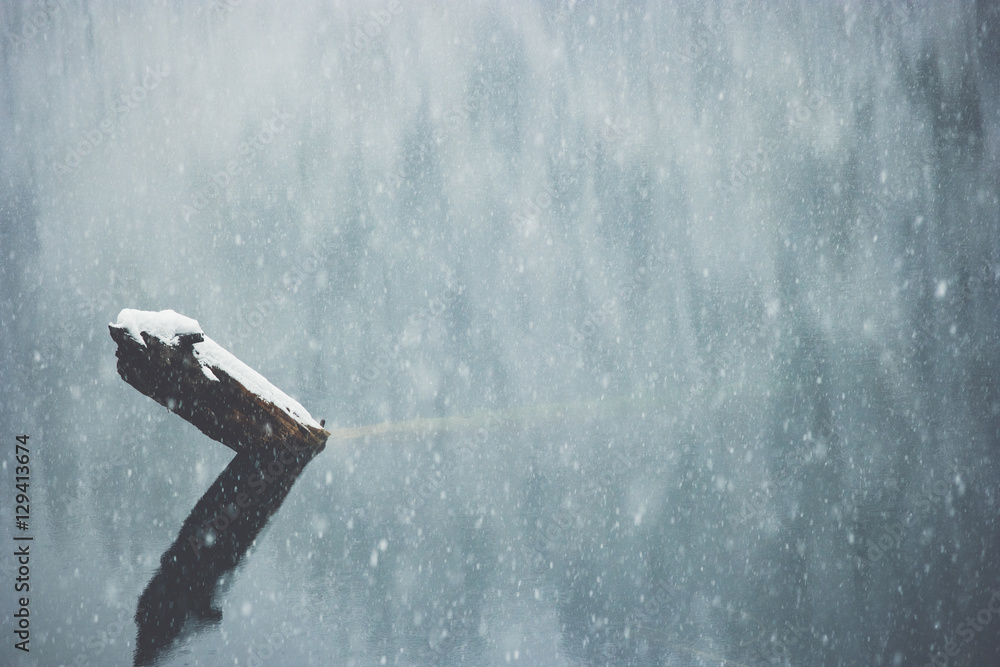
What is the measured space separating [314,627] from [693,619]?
14.1 feet

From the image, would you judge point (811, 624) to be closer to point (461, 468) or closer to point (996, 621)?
point (996, 621)

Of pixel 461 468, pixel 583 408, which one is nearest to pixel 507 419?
pixel 583 408

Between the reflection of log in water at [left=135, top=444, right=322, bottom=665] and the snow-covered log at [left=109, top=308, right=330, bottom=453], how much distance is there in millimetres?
782

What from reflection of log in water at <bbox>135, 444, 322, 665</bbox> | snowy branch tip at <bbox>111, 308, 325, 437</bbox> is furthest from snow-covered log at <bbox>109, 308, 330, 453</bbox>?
reflection of log in water at <bbox>135, 444, 322, 665</bbox>

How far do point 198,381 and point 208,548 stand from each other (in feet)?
9.63

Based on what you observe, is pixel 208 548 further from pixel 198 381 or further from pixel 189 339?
pixel 189 339

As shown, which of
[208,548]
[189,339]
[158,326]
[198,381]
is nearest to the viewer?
[158,326]

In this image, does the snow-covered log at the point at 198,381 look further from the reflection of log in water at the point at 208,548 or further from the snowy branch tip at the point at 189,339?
the reflection of log in water at the point at 208,548

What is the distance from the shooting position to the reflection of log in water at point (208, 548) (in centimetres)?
555

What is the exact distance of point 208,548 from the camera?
7.80 meters

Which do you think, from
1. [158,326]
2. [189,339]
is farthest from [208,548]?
[158,326]

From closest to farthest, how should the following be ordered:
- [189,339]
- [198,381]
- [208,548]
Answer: [189,339], [198,381], [208,548]

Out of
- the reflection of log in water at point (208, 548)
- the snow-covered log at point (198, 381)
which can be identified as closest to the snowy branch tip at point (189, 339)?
the snow-covered log at point (198, 381)

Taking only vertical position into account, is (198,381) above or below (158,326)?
below
